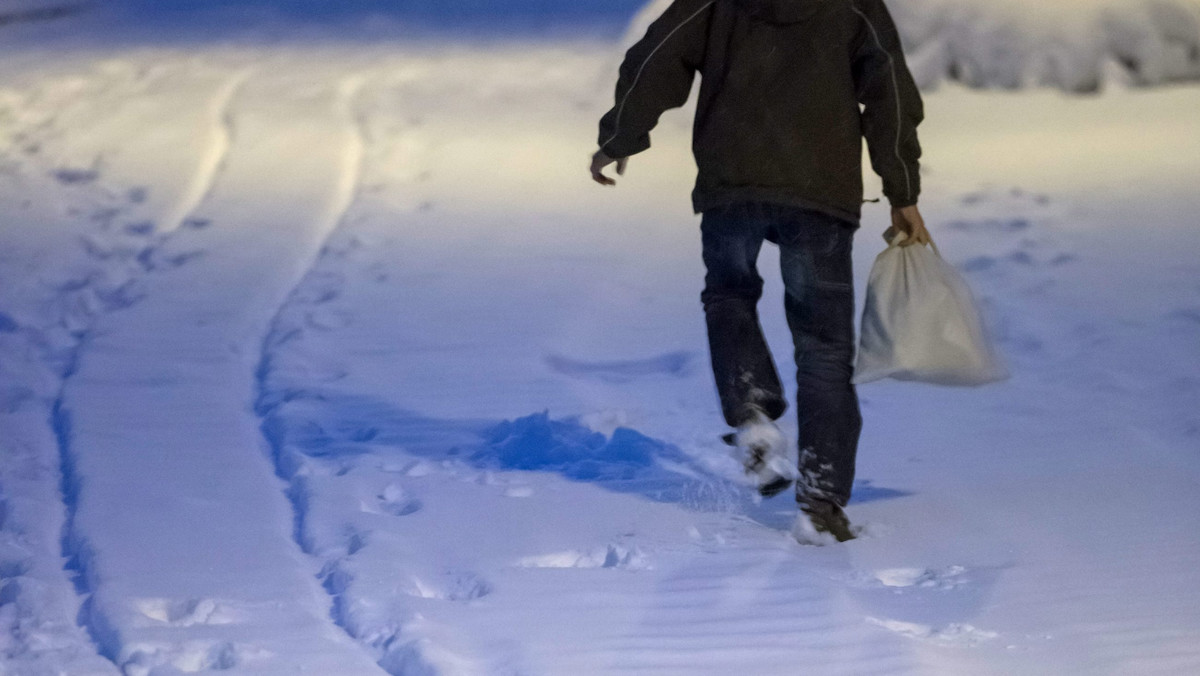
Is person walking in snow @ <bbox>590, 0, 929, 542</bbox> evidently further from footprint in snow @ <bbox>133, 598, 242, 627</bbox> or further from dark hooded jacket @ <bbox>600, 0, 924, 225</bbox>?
footprint in snow @ <bbox>133, 598, 242, 627</bbox>

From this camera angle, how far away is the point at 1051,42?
657 cm

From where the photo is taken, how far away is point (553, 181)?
5.83 m

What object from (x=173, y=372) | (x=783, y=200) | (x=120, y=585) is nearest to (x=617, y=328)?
(x=173, y=372)

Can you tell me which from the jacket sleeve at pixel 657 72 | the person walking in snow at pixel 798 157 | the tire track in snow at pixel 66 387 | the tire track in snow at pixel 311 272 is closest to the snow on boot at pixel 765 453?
the person walking in snow at pixel 798 157

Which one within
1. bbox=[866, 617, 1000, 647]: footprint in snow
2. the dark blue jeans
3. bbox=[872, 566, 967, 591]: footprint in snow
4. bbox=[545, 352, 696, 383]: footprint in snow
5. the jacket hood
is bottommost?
bbox=[545, 352, 696, 383]: footprint in snow

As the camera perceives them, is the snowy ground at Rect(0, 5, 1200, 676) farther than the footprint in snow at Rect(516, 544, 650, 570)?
No

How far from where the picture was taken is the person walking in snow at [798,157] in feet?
8.77

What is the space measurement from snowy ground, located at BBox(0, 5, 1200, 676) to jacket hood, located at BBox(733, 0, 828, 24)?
1049 millimetres

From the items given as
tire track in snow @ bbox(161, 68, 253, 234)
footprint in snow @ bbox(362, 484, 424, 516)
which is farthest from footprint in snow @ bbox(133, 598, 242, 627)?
tire track in snow @ bbox(161, 68, 253, 234)

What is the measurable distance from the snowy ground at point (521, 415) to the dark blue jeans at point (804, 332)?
0.20m

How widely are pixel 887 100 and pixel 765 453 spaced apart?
2.49 feet

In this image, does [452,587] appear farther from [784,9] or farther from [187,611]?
[784,9]

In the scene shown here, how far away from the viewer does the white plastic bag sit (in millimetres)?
2695

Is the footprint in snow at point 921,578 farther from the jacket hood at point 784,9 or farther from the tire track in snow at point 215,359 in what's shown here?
the jacket hood at point 784,9
